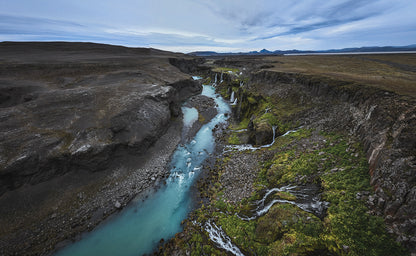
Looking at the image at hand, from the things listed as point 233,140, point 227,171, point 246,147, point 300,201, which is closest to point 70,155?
point 227,171

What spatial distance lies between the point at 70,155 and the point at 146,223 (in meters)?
14.8

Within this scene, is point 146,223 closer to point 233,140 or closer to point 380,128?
point 233,140

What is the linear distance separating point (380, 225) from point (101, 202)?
28535mm

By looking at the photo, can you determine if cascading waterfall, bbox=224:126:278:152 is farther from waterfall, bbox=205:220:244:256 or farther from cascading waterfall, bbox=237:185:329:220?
waterfall, bbox=205:220:244:256

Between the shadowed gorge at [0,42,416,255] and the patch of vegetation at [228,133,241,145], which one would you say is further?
the patch of vegetation at [228,133,241,145]

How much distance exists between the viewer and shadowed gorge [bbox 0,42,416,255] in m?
12.9

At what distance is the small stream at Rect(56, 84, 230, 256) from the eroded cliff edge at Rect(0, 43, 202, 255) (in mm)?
1561

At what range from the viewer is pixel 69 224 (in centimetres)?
1848

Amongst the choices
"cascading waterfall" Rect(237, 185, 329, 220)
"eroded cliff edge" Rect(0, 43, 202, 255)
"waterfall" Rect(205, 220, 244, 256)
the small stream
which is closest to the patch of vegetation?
the small stream

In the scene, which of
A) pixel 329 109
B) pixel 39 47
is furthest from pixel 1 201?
pixel 39 47

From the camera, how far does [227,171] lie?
2589 cm

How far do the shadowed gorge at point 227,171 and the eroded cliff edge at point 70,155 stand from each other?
148mm

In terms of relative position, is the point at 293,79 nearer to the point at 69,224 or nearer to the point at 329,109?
the point at 329,109

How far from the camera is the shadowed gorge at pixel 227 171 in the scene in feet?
42.2
